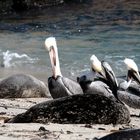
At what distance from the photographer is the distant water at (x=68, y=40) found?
514 inches

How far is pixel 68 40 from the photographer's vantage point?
17.6m

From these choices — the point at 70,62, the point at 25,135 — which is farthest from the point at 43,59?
the point at 25,135

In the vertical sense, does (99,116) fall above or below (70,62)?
above

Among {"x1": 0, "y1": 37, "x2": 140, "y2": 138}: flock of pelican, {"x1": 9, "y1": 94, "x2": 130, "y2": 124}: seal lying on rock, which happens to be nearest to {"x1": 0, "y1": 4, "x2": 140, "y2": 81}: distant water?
→ {"x1": 0, "y1": 37, "x2": 140, "y2": 138}: flock of pelican

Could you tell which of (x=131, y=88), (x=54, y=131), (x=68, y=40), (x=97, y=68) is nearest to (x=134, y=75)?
(x=131, y=88)

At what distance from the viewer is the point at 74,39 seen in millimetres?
17781

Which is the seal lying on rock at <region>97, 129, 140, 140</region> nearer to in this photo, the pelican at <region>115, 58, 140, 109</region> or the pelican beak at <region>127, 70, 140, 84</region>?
the pelican at <region>115, 58, 140, 109</region>

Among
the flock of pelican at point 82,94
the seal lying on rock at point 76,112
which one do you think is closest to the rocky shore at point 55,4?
the flock of pelican at point 82,94

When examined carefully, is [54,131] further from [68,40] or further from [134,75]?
[68,40]

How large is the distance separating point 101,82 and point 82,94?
8.17 feet

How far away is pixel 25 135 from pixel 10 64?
28.6ft

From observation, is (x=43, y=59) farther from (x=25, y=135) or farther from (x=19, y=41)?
(x=25, y=135)

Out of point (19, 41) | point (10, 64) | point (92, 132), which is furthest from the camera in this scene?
point (19, 41)

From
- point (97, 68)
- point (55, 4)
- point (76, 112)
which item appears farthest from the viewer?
point (55, 4)
